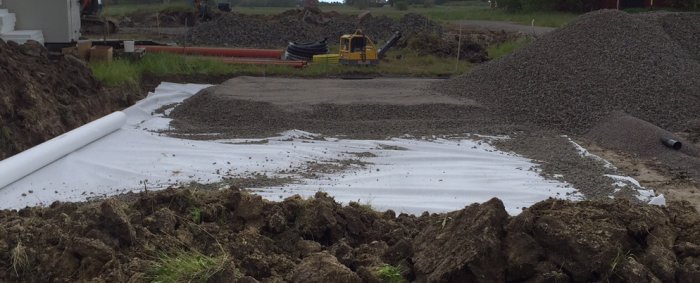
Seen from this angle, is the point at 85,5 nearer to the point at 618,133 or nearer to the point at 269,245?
the point at 618,133

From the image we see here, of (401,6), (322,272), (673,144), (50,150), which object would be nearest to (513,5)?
(401,6)

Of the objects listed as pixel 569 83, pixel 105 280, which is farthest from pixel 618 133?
pixel 105 280

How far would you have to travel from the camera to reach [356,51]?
16.7 m

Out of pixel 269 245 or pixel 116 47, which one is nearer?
pixel 269 245

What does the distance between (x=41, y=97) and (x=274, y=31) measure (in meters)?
15.5

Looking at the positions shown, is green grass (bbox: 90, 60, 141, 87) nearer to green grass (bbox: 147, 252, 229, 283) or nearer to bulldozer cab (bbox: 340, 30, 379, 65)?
bulldozer cab (bbox: 340, 30, 379, 65)

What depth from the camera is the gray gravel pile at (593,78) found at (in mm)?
9953

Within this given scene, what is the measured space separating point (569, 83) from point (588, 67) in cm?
57

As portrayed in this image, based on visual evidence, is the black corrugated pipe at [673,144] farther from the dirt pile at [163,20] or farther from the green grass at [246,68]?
the dirt pile at [163,20]

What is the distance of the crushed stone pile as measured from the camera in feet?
12.0

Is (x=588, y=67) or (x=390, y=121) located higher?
(x=588, y=67)

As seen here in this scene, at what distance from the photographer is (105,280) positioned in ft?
11.9

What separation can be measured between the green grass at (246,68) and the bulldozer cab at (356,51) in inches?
9.8

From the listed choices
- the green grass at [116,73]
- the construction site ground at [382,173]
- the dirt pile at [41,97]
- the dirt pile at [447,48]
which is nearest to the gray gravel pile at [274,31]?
the dirt pile at [447,48]
